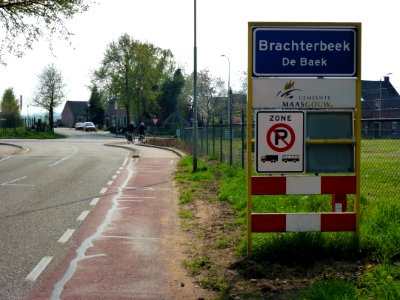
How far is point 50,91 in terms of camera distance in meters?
78.2

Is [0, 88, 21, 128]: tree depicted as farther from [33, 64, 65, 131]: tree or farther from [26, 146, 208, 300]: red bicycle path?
[26, 146, 208, 300]: red bicycle path

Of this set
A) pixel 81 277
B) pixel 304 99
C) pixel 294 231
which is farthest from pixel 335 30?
pixel 81 277

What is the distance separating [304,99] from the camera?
6.93 metres

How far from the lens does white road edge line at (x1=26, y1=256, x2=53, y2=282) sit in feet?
20.5

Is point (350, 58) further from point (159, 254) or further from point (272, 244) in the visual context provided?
point (159, 254)

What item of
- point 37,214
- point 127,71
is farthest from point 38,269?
point 127,71

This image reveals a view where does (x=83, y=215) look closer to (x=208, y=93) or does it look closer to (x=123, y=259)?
(x=123, y=259)

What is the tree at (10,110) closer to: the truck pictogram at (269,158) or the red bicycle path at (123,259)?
the red bicycle path at (123,259)

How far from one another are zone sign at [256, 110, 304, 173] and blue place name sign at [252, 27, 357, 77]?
0.52m

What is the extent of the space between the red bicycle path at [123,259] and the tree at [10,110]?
60.9 m

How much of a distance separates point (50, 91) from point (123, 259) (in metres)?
74.3

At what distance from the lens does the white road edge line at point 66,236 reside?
8295 millimetres

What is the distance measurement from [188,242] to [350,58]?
346cm

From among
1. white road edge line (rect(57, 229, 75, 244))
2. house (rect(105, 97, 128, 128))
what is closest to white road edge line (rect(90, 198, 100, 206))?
white road edge line (rect(57, 229, 75, 244))
